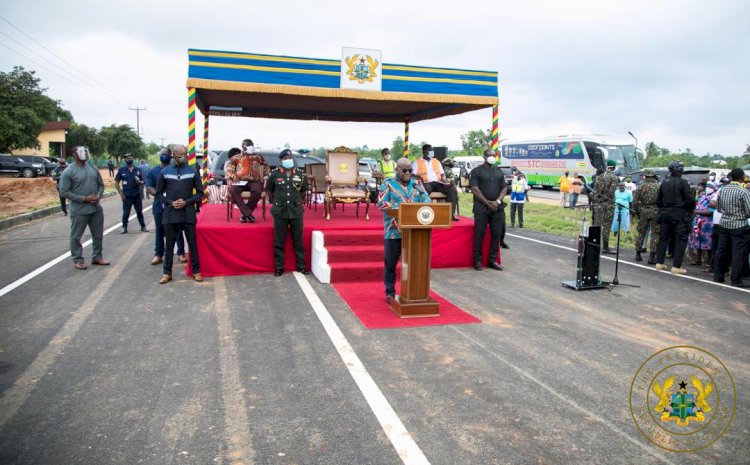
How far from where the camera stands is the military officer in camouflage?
35.3ft

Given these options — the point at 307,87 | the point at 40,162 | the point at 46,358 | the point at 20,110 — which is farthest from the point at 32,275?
the point at 20,110

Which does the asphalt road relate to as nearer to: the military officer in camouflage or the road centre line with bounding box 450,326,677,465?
the road centre line with bounding box 450,326,677,465

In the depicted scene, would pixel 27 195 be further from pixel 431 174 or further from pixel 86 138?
pixel 86 138

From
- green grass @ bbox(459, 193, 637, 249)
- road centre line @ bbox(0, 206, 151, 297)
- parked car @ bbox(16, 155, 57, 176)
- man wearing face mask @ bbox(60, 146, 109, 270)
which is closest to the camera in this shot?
road centre line @ bbox(0, 206, 151, 297)

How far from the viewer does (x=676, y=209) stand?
8828 mm

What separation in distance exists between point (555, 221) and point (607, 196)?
603 centimetres

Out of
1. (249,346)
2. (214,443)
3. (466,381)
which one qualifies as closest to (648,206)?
(466,381)

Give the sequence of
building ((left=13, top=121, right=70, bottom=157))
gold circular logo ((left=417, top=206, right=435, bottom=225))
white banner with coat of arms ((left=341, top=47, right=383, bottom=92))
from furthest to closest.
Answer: building ((left=13, top=121, right=70, bottom=157))
white banner with coat of arms ((left=341, top=47, right=383, bottom=92))
gold circular logo ((left=417, top=206, right=435, bottom=225))

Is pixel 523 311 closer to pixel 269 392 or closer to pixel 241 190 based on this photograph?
pixel 269 392

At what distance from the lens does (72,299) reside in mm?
6488

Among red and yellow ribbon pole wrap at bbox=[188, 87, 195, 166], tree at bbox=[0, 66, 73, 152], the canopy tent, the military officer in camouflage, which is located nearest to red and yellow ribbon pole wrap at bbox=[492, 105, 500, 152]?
the canopy tent

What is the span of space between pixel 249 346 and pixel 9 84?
154ft

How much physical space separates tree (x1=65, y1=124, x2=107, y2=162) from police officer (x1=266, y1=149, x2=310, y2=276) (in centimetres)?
5745

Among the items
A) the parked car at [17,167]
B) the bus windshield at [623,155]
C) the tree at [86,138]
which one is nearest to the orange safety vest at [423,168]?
the bus windshield at [623,155]
